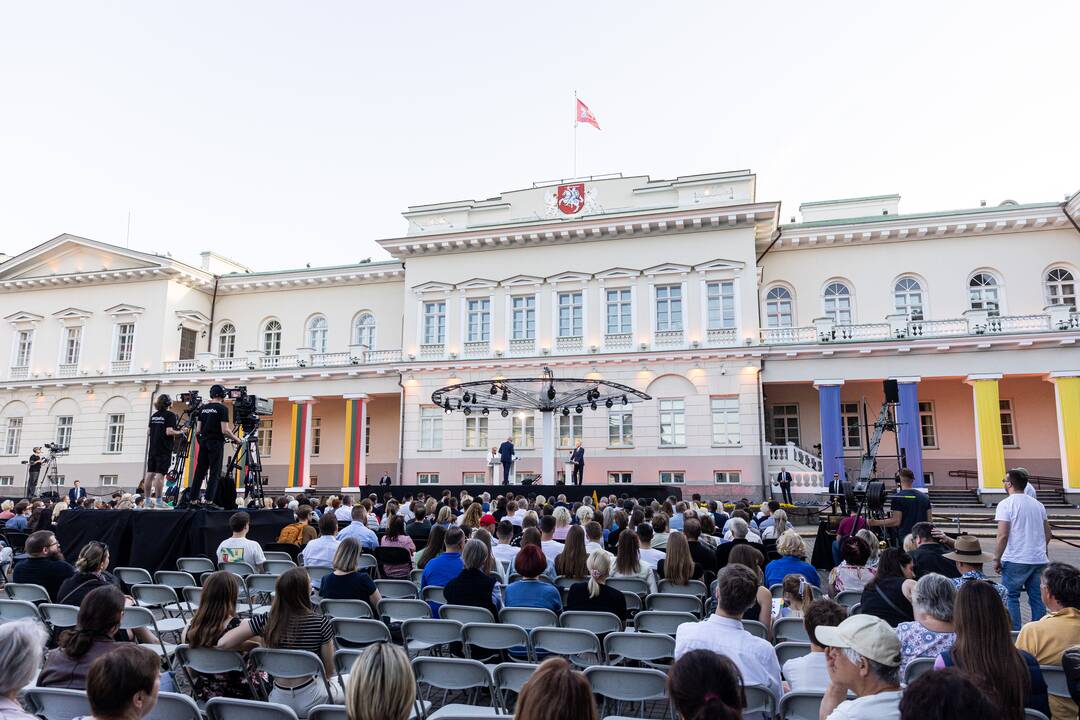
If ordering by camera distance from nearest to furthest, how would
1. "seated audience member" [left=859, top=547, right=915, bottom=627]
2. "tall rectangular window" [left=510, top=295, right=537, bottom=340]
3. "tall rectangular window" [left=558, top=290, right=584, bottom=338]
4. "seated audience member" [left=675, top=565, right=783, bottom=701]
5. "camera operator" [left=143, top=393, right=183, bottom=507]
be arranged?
"seated audience member" [left=675, top=565, right=783, bottom=701] → "seated audience member" [left=859, top=547, right=915, bottom=627] → "camera operator" [left=143, top=393, right=183, bottom=507] → "tall rectangular window" [left=558, top=290, right=584, bottom=338] → "tall rectangular window" [left=510, top=295, right=537, bottom=340]

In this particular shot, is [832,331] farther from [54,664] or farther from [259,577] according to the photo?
[54,664]

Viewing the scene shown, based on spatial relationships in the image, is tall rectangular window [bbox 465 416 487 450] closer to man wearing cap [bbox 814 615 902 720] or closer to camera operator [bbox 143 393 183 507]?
camera operator [bbox 143 393 183 507]

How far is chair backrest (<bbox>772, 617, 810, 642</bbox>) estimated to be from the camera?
539 centimetres

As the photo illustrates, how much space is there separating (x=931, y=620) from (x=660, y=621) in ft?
6.97

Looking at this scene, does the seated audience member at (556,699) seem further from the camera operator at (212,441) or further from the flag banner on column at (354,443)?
the flag banner on column at (354,443)

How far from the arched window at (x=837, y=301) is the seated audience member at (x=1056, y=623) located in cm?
2604

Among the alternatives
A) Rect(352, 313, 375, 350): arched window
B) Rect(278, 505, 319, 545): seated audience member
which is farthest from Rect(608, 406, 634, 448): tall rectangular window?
Rect(278, 505, 319, 545): seated audience member

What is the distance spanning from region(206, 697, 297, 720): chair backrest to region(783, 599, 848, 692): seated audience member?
2867 mm

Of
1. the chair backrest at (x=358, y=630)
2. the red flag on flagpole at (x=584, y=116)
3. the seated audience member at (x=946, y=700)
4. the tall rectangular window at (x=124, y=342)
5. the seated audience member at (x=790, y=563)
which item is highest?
the red flag on flagpole at (x=584, y=116)

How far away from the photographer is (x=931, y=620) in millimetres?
4234

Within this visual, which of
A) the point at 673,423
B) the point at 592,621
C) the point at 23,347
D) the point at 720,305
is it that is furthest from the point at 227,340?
the point at 592,621

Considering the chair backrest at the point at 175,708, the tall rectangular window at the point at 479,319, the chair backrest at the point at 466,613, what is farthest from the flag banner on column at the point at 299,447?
the chair backrest at the point at 175,708

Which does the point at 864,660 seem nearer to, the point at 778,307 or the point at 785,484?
the point at 785,484

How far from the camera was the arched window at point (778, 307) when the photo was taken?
2961cm
